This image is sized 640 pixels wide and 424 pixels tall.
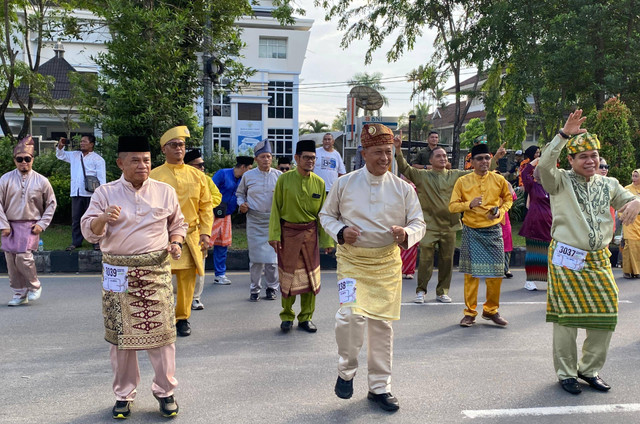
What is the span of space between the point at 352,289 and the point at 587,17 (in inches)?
533

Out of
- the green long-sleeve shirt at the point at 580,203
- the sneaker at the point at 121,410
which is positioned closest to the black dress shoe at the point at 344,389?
the sneaker at the point at 121,410

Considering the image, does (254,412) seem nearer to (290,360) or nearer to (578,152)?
(290,360)

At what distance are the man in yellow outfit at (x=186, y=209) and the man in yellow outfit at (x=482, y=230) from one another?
2.82 m

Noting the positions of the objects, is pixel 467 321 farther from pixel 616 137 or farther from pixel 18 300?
pixel 616 137

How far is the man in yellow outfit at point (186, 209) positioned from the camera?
20.8 feet

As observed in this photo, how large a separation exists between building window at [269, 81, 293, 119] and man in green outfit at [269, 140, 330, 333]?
4122 centimetres

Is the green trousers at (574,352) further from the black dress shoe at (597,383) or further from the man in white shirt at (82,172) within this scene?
the man in white shirt at (82,172)

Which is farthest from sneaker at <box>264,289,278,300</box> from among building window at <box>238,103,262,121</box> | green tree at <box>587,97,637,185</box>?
building window at <box>238,103,262,121</box>

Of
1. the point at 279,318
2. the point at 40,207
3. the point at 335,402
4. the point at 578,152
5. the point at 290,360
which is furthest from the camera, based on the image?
the point at 40,207

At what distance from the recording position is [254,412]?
172 inches

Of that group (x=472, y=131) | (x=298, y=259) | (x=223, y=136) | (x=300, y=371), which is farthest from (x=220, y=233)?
(x=472, y=131)

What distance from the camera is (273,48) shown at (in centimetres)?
4753

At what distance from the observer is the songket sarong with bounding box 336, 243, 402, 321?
14.9ft

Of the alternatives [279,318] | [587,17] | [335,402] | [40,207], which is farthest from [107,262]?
[587,17]
